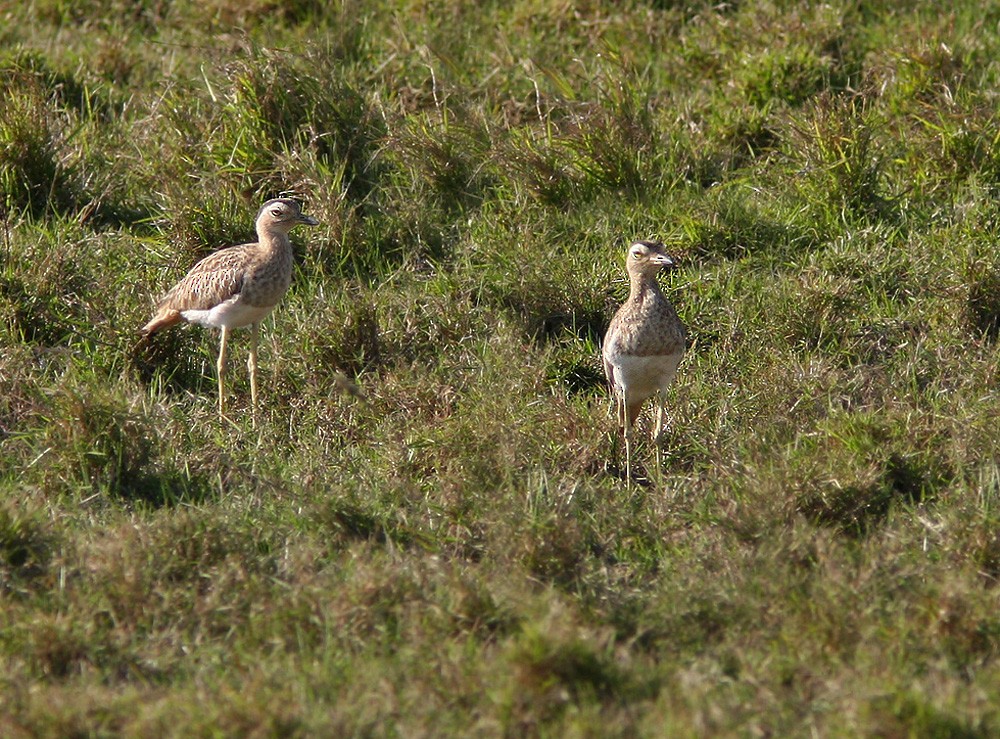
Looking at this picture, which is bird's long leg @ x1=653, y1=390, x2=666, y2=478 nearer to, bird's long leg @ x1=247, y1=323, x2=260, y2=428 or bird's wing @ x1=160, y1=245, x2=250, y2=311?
bird's long leg @ x1=247, y1=323, x2=260, y2=428

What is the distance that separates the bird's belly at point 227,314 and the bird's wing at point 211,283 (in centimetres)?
2

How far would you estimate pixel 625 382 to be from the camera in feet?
24.1

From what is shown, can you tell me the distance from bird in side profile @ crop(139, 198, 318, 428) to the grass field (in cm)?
23

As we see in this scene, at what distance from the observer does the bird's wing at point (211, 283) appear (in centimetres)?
770

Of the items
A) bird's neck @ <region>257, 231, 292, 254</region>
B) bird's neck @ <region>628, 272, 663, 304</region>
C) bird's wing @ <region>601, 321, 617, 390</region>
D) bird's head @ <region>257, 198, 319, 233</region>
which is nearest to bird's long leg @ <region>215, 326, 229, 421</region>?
bird's neck @ <region>257, 231, 292, 254</region>

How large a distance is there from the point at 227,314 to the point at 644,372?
195 cm

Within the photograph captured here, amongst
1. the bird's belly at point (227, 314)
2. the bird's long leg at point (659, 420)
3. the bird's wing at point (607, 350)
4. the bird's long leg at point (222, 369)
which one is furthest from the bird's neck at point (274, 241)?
the bird's long leg at point (659, 420)

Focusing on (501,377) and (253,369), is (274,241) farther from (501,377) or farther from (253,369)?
(501,377)

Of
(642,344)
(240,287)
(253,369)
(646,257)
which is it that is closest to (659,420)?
(642,344)

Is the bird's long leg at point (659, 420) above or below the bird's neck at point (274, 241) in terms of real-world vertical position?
below

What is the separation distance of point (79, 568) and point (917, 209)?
4776mm

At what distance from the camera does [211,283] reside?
25.4 ft

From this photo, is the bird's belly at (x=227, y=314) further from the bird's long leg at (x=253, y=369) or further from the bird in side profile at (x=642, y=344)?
the bird in side profile at (x=642, y=344)

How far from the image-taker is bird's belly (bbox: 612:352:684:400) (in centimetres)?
727
